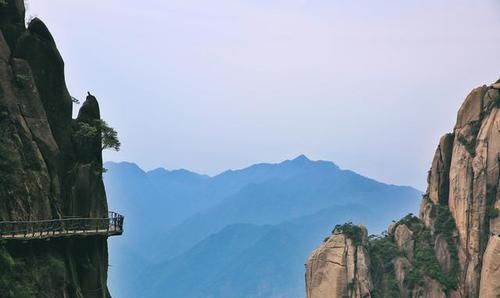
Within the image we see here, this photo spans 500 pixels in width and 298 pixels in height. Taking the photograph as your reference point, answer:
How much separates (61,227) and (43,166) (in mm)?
3871

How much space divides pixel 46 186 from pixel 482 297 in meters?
47.2

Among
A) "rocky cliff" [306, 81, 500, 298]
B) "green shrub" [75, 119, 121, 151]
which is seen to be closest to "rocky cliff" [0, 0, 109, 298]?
"green shrub" [75, 119, 121, 151]

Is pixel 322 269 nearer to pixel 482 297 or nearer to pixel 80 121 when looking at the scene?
pixel 482 297

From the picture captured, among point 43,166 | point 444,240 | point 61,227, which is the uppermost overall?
point 43,166

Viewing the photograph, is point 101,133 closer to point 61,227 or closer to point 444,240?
point 61,227

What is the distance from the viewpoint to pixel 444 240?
258ft

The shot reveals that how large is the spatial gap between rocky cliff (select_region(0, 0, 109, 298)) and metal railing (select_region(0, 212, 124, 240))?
67 cm

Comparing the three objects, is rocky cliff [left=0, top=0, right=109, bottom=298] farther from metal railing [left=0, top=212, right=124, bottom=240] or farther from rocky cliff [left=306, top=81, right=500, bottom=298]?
rocky cliff [left=306, top=81, right=500, bottom=298]

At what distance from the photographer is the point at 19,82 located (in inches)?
1635

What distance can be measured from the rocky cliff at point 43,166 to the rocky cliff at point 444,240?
39.7 meters

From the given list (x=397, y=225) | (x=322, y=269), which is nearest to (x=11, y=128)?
(x=322, y=269)

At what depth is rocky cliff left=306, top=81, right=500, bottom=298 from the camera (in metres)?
74.1

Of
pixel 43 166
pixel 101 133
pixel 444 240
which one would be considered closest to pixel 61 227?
pixel 43 166

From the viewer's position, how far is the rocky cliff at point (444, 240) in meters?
74.1
